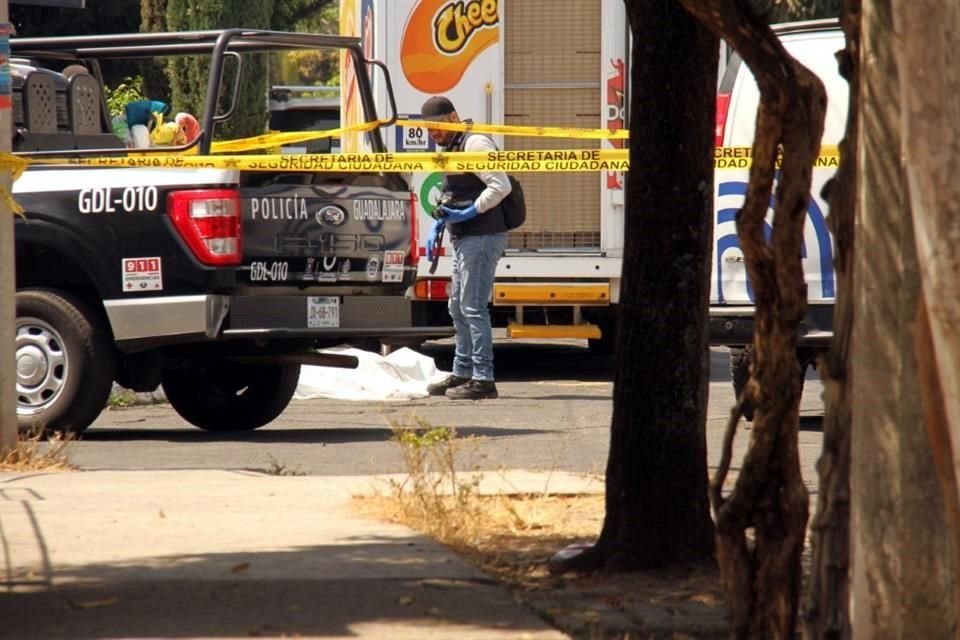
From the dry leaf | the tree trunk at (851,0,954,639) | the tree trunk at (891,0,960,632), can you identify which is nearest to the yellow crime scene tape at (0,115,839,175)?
the dry leaf

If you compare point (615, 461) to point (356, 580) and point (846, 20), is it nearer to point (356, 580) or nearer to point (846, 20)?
point (356, 580)

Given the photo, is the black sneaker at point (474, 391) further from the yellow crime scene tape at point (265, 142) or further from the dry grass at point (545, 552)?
the dry grass at point (545, 552)

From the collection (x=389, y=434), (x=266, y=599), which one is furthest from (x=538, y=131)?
(x=266, y=599)

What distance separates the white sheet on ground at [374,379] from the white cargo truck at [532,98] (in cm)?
82

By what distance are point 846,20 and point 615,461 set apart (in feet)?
7.60

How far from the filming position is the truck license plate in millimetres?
9953

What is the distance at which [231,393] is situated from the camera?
1092 centimetres

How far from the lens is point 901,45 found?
3.25 meters

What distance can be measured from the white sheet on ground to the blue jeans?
0.53m

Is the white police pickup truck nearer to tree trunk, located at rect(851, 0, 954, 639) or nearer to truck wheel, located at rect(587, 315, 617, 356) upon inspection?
truck wheel, located at rect(587, 315, 617, 356)

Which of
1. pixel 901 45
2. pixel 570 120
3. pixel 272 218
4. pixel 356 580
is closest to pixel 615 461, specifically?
pixel 356 580

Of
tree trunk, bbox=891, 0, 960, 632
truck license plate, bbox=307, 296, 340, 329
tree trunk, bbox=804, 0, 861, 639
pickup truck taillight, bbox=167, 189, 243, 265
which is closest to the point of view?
tree trunk, bbox=891, 0, 960, 632

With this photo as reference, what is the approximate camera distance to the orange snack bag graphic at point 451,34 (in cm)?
1383

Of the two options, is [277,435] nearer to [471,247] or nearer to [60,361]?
[60,361]
